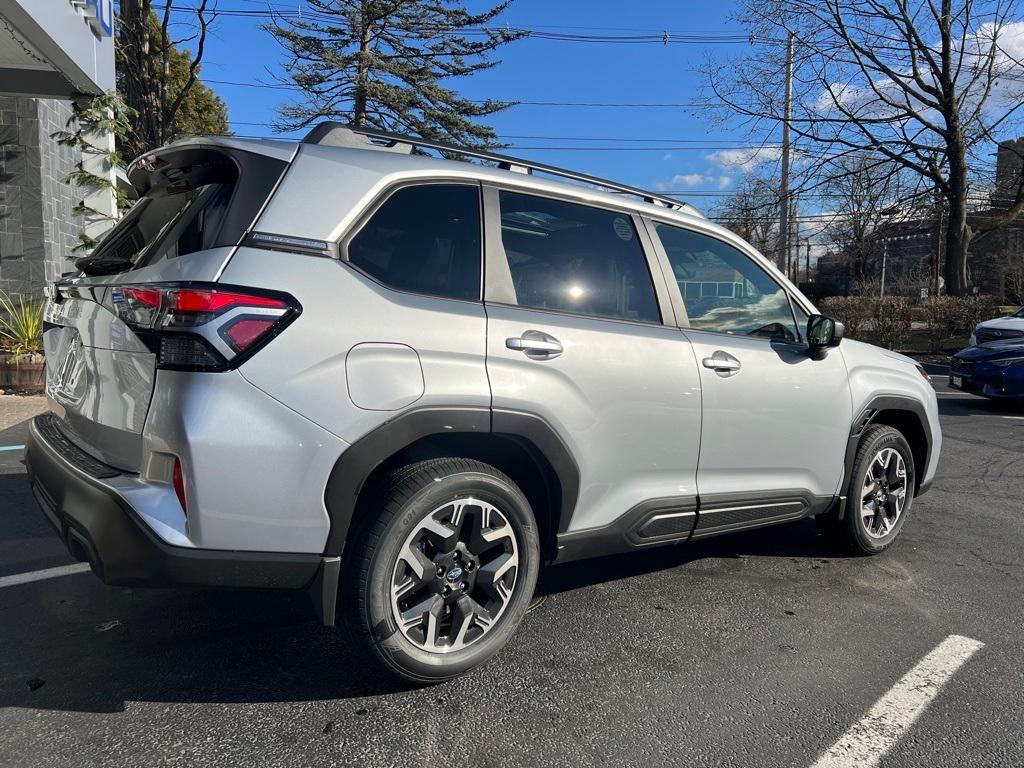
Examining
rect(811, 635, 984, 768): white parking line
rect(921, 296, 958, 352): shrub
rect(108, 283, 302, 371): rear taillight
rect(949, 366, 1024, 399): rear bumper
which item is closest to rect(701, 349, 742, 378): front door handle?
rect(811, 635, 984, 768): white parking line

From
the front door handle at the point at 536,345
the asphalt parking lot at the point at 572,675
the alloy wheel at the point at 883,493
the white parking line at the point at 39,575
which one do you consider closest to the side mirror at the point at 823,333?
the alloy wheel at the point at 883,493

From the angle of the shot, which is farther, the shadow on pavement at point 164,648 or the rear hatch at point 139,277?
the shadow on pavement at point 164,648

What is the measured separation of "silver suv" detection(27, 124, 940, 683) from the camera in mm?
2242

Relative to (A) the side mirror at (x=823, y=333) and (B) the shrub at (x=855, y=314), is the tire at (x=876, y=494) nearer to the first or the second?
(A) the side mirror at (x=823, y=333)

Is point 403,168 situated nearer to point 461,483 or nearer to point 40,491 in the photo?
point 461,483

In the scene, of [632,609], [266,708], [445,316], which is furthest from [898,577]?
[266,708]

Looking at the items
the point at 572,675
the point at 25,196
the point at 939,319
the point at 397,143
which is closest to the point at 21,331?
the point at 25,196

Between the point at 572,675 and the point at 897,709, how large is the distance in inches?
45.9

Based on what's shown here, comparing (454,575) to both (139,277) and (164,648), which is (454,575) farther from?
(139,277)

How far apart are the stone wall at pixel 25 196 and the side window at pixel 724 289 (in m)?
9.71

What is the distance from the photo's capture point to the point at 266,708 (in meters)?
2.54

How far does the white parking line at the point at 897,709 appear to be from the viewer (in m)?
2.38

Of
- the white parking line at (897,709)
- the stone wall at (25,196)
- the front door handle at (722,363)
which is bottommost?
the white parking line at (897,709)

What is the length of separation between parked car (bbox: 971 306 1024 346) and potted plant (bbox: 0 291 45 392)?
12.5m
